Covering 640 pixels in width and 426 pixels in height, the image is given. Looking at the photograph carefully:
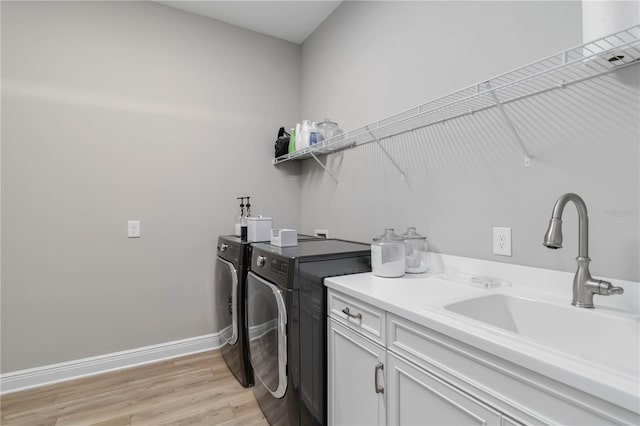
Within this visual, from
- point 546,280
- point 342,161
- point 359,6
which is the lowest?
point 546,280

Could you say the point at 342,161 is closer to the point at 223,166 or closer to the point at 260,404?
the point at 223,166

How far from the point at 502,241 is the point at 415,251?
42 centimetres

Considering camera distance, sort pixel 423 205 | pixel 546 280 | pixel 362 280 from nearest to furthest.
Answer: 1. pixel 546 280
2. pixel 362 280
3. pixel 423 205

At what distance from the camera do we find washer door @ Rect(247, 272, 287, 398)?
4.81 feet

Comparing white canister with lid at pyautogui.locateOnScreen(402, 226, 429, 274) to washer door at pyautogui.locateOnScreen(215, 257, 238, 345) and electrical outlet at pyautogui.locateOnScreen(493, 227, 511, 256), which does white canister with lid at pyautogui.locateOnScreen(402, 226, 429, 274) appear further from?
washer door at pyautogui.locateOnScreen(215, 257, 238, 345)

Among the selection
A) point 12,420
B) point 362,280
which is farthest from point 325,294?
point 12,420

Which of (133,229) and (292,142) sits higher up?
(292,142)

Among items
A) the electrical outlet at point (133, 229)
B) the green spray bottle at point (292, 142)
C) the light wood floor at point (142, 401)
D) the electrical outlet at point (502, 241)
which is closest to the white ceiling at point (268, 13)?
the green spray bottle at point (292, 142)

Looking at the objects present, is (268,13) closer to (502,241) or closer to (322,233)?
(322,233)

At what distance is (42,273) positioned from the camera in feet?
6.81

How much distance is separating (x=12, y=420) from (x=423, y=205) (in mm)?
2558

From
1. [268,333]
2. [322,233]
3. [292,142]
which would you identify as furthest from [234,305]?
[292,142]

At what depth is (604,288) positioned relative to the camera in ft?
3.01

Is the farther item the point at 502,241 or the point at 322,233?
the point at 322,233
